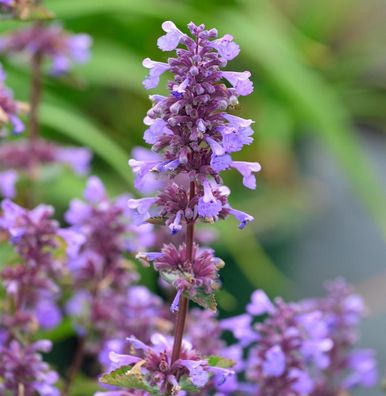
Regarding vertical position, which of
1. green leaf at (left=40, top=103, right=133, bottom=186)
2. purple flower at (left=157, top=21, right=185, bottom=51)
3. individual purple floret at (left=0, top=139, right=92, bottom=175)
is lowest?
purple flower at (left=157, top=21, right=185, bottom=51)

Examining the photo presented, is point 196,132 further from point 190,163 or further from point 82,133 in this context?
point 82,133

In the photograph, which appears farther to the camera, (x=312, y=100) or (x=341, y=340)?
(x=312, y=100)

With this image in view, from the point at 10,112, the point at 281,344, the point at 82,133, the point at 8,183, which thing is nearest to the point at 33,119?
the point at 8,183

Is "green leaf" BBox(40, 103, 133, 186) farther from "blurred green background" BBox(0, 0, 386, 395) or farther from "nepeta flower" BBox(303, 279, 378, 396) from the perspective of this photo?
"nepeta flower" BBox(303, 279, 378, 396)

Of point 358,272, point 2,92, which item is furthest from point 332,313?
point 358,272

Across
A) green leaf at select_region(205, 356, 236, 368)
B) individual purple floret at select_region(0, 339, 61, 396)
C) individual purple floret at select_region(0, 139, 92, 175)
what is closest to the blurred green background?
individual purple floret at select_region(0, 139, 92, 175)

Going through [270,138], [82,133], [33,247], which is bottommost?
[33,247]

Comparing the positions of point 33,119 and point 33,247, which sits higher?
point 33,119
